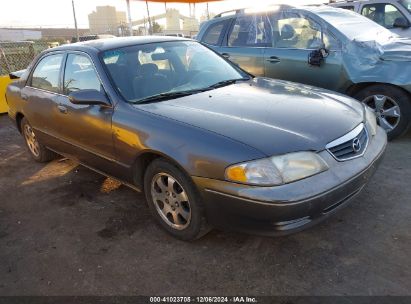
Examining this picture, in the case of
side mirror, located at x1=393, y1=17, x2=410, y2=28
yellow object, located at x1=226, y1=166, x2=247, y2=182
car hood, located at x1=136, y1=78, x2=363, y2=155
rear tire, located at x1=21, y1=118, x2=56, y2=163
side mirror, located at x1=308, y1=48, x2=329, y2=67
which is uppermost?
side mirror, located at x1=393, y1=17, x2=410, y2=28

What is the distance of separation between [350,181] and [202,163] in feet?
3.35

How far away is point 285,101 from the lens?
3299 mm

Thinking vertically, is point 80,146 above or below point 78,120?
below

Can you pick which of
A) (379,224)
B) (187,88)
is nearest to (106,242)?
(187,88)

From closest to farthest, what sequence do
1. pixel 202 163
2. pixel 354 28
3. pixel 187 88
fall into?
pixel 202 163, pixel 187 88, pixel 354 28

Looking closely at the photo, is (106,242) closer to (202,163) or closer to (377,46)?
(202,163)

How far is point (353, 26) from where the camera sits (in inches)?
221

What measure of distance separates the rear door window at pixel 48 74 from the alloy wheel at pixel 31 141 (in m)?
0.76

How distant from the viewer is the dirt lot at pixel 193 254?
2.66 m

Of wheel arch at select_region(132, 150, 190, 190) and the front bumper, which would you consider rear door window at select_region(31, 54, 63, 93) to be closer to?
wheel arch at select_region(132, 150, 190, 190)

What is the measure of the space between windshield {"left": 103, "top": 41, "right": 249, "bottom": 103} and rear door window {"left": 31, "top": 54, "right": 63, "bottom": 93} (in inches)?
34.8

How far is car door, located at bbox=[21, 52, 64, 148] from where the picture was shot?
14.1ft

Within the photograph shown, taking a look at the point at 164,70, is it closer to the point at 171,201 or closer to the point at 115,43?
the point at 115,43

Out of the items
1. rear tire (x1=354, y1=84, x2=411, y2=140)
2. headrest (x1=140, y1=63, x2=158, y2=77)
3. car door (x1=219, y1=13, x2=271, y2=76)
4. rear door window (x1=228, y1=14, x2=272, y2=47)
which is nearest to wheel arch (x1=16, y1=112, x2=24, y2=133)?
headrest (x1=140, y1=63, x2=158, y2=77)
